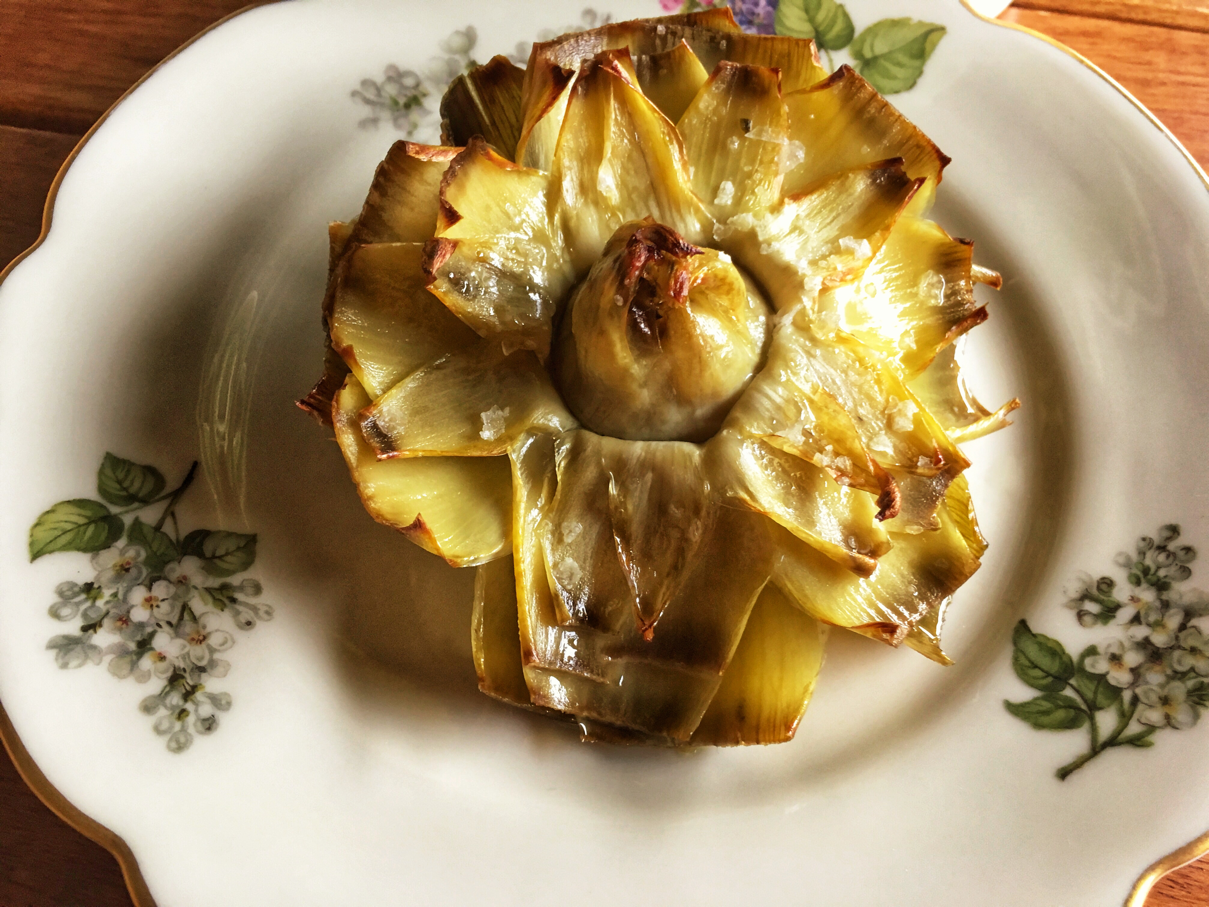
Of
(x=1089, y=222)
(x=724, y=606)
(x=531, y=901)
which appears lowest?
(x=531, y=901)

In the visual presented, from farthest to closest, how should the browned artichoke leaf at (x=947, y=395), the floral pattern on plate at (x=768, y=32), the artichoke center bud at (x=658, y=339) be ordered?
the floral pattern on plate at (x=768, y=32)
the browned artichoke leaf at (x=947, y=395)
the artichoke center bud at (x=658, y=339)

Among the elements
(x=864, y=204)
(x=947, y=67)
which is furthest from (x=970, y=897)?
(x=947, y=67)

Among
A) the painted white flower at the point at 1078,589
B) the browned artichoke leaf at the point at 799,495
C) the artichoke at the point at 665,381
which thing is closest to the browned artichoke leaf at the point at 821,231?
the artichoke at the point at 665,381

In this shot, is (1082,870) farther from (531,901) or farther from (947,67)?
(947,67)

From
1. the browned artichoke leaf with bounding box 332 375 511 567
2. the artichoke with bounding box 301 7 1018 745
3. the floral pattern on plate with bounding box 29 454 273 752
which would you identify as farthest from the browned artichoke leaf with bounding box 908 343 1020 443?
the floral pattern on plate with bounding box 29 454 273 752

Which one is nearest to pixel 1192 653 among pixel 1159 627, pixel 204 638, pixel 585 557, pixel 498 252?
A: pixel 1159 627

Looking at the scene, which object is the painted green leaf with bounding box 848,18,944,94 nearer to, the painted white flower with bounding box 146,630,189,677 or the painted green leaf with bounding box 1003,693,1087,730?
the painted green leaf with bounding box 1003,693,1087,730

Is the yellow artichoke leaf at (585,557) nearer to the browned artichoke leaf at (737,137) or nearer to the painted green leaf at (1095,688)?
the browned artichoke leaf at (737,137)

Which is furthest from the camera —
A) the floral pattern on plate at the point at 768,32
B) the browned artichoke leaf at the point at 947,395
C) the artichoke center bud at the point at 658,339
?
the floral pattern on plate at the point at 768,32
